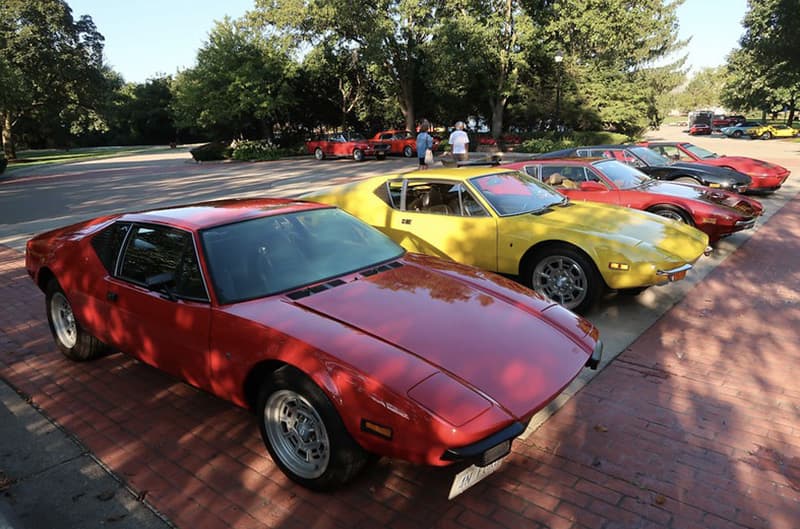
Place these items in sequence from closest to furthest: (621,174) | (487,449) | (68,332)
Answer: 1. (487,449)
2. (68,332)
3. (621,174)

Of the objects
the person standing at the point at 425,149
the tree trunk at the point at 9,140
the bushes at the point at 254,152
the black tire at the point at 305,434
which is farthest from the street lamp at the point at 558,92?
the tree trunk at the point at 9,140

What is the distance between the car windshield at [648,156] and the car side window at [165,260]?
9.71 meters

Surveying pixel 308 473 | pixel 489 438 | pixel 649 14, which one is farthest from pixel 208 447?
pixel 649 14

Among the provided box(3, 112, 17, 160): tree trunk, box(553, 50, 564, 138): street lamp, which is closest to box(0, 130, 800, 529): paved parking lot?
box(553, 50, 564, 138): street lamp

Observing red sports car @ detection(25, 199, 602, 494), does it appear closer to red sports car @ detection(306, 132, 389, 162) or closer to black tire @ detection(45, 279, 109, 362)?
black tire @ detection(45, 279, 109, 362)

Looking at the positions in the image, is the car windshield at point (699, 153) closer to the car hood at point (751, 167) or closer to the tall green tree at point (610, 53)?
the car hood at point (751, 167)

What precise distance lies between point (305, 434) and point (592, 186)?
20.7ft

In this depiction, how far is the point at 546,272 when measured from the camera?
5426 millimetres

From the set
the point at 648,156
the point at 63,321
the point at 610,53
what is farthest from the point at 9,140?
the point at 648,156

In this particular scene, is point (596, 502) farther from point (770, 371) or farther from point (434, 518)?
point (770, 371)

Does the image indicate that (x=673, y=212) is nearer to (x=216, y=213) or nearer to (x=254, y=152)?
(x=216, y=213)

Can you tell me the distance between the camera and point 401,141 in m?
29.9

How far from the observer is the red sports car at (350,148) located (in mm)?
29594

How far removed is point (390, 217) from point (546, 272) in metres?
1.93
